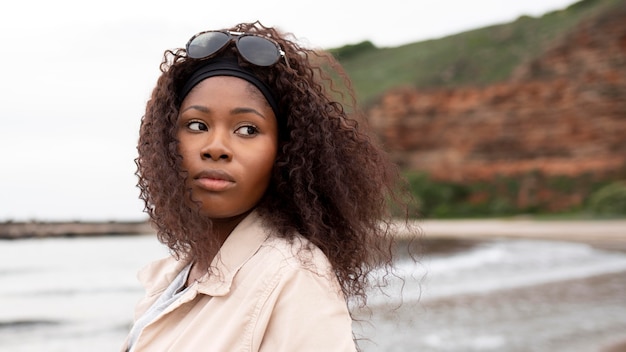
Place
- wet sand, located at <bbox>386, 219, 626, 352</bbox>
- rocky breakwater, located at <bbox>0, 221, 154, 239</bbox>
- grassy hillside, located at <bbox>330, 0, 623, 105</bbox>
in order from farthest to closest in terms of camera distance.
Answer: grassy hillside, located at <bbox>330, 0, 623, 105</bbox>, rocky breakwater, located at <bbox>0, 221, 154, 239</bbox>, wet sand, located at <bbox>386, 219, 626, 352</bbox>

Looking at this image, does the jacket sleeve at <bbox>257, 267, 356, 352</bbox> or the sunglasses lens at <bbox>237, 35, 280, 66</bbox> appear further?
the sunglasses lens at <bbox>237, 35, 280, 66</bbox>

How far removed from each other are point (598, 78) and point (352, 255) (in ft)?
112

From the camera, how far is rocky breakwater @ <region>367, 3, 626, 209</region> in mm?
33156

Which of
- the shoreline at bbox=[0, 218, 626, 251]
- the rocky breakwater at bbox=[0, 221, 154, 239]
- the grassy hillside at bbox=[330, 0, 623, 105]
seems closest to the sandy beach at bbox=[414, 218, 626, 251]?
the shoreline at bbox=[0, 218, 626, 251]

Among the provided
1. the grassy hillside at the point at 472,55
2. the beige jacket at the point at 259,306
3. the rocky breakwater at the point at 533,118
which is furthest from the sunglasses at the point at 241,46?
the grassy hillside at the point at 472,55

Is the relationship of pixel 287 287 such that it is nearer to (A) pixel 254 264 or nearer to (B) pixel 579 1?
(A) pixel 254 264

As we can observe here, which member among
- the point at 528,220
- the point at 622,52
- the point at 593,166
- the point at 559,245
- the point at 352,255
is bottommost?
the point at 528,220

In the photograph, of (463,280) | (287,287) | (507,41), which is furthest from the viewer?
(507,41)

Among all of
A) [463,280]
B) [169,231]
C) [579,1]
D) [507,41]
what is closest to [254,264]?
[169,231]

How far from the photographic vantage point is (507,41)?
1861 inches

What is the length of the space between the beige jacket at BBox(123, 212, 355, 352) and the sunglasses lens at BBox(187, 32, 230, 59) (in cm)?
40

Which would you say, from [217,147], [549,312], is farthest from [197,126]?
[549,312]

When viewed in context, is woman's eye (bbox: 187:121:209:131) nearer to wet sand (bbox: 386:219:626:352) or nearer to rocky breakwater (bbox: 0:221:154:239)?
wet sand (bbox: 386:219:626:352)

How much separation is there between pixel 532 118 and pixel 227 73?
34.7 metres
